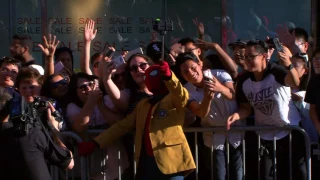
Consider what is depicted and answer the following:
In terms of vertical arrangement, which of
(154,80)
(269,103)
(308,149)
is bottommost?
(308,149)

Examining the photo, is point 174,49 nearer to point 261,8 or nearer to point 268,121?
point 268,121

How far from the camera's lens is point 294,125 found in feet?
21.9

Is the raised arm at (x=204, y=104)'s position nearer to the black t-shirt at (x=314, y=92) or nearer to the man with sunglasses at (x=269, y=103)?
the man with sunglasses at (x=269, y=103)

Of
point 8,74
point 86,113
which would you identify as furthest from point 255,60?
point 8,74

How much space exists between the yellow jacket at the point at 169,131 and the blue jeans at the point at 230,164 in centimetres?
66

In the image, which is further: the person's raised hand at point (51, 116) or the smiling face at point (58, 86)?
the smiling face at point (58, 86)

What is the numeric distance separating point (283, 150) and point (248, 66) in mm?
920

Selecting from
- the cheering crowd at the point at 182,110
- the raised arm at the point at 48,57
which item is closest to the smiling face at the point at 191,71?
the cheering crowd at the point at 182,110

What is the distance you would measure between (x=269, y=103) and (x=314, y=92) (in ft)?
1.54

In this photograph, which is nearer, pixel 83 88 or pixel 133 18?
pixel 83 88

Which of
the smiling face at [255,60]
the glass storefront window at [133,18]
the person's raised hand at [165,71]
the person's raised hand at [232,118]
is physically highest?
the glass storefront window at [133,18]

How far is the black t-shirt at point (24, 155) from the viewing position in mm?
5453

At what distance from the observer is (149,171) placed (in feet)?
20.1

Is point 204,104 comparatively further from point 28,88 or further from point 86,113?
point 28,88
